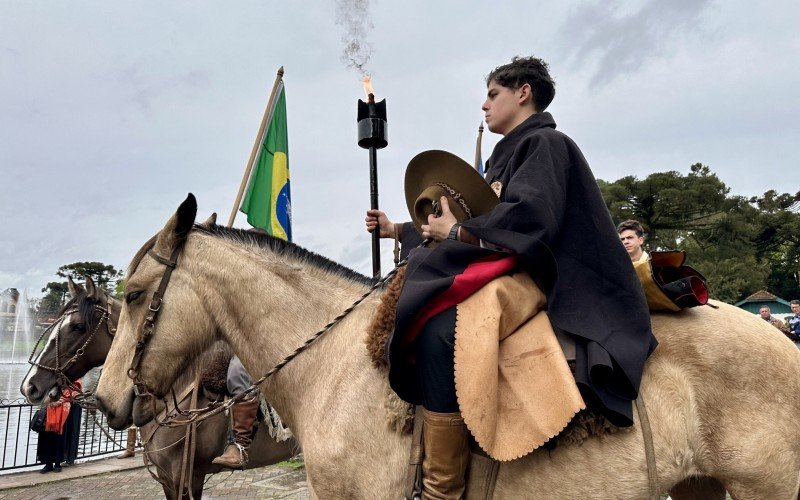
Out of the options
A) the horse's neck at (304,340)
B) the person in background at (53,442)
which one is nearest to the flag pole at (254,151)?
the horse's neck at (304,340)

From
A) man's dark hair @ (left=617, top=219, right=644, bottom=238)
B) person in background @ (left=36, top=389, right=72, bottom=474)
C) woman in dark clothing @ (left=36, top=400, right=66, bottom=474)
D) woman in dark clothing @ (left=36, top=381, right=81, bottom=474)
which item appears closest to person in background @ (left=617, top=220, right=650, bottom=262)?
man's dark hair @ (left=617, top=219, right=644, bottom=238)

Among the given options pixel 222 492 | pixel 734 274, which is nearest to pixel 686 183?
pixel 734 274

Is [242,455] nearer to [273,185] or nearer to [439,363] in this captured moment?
[273,185]

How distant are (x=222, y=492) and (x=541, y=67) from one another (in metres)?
8.63

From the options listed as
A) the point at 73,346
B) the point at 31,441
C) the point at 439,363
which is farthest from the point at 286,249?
the point at 31,441

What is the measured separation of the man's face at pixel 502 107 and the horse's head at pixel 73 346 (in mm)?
5544

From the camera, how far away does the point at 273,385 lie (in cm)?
272

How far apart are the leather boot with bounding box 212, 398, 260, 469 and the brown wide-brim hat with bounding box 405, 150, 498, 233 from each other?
376 centimetres

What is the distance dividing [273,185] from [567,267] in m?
5.26

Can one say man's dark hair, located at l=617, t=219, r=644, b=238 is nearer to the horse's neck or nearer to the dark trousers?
the horse's neck

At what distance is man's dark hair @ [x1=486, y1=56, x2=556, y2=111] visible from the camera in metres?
2.74

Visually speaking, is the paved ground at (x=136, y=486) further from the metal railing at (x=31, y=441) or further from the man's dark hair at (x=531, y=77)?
the man's dark hair at (x=531, y=77)

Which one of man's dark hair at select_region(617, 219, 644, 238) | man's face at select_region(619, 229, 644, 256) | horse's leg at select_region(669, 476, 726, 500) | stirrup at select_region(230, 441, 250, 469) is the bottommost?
stirrup at select_region(230, 441, 250, 469)

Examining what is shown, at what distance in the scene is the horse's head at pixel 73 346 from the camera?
6270 mm
